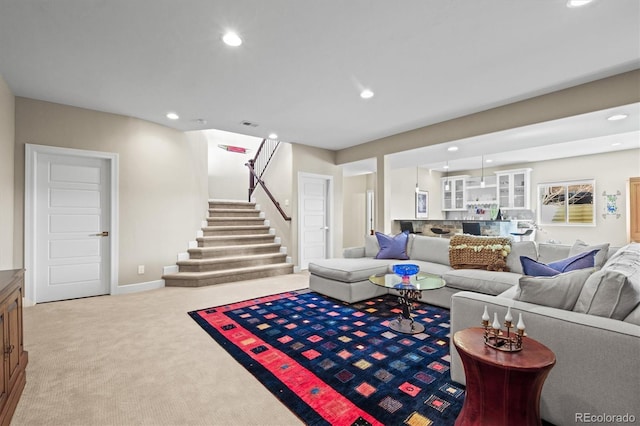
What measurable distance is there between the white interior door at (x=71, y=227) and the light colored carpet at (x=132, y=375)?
53 cm

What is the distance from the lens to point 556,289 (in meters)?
1.70

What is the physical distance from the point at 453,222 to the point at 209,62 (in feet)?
22.0

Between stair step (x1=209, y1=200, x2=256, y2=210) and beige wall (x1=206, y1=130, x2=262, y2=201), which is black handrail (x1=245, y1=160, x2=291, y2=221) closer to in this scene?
stair step (x1=209, y1=200, x2=256, y2=210)

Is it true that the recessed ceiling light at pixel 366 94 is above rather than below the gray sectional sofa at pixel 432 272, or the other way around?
above

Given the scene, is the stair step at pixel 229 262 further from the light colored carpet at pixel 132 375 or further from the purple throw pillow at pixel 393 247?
the purple throw pillow at pixel 393 247

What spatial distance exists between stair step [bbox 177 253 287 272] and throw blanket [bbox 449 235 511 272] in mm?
3259

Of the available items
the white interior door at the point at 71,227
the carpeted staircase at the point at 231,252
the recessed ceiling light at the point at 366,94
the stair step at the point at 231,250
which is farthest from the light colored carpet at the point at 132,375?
the recessed ceiling light at the point at 366,94

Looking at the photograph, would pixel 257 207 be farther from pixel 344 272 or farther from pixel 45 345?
pixel 45 345

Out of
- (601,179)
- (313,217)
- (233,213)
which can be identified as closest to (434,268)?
(313,217)

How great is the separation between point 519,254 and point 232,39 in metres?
3.83

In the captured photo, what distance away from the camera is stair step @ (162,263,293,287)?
468cm

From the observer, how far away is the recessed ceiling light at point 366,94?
11.5 feet

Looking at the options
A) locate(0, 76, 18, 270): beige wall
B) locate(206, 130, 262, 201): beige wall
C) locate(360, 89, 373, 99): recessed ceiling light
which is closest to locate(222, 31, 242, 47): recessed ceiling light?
locate(360, 89, 373, 99): recessed ceiling light

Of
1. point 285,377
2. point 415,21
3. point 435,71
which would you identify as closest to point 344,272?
point 285,377
